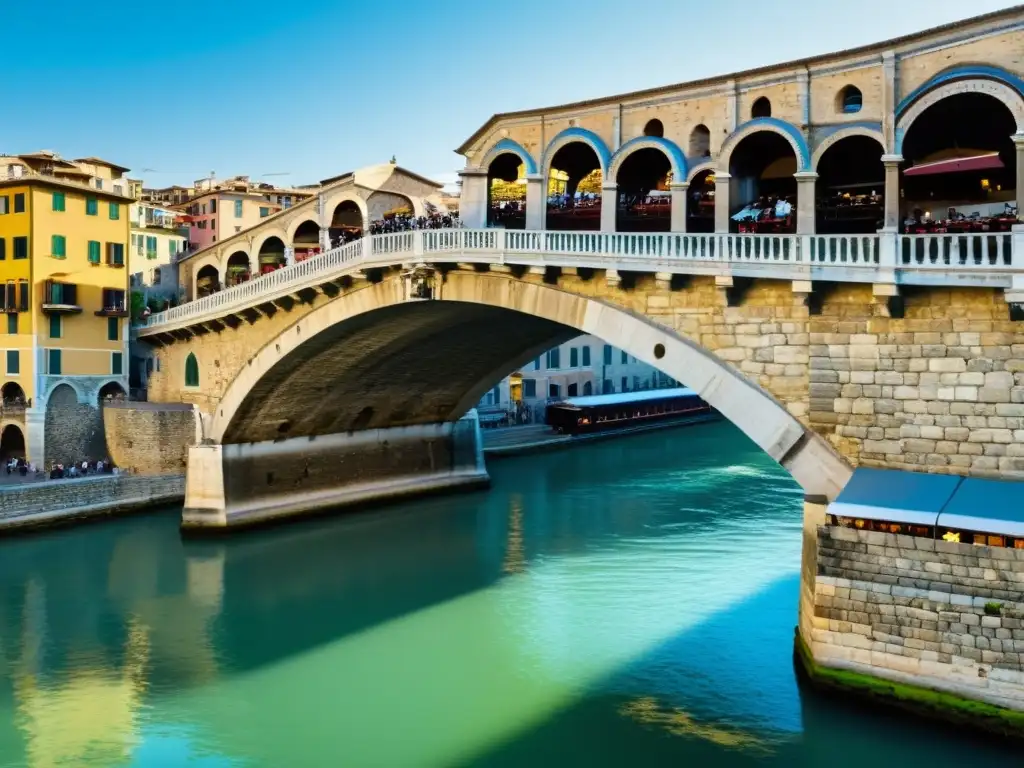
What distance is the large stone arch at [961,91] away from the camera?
12.3 metres

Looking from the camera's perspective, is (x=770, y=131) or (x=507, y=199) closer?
(x=770, y=131)

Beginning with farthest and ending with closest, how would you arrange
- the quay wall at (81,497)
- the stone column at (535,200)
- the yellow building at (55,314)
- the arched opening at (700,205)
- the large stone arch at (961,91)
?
the yellow building at (55,314) → the quay wall at (81,497) → the stone column at (535,200) → the arched opening at (700,205) → the large stone arch at (961,91)

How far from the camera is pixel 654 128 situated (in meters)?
16.5

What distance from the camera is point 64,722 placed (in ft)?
42.7

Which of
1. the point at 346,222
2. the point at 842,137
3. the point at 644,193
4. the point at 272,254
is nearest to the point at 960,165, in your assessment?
the point at 842,137

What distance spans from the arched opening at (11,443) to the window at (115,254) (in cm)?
504

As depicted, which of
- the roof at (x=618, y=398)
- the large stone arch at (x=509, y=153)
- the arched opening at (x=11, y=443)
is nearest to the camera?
the large stone arch at (x=509, y=153)

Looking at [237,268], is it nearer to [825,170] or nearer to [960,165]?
[825,170]

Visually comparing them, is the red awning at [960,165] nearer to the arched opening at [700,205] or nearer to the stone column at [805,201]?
the stone column at [805,201]

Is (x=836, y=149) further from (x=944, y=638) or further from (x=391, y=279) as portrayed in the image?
(x=391, y=279)

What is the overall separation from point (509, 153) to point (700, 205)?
434 cm

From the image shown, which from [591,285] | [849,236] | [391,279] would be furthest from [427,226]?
[849,236]

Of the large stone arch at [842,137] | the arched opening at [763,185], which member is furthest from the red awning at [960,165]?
the arched opening at [763,185]

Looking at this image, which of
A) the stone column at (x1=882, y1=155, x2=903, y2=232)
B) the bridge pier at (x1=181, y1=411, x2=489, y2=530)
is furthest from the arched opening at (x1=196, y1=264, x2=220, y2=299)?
the stone column at (x1=882, y1=155, x2=903, y2=232)
